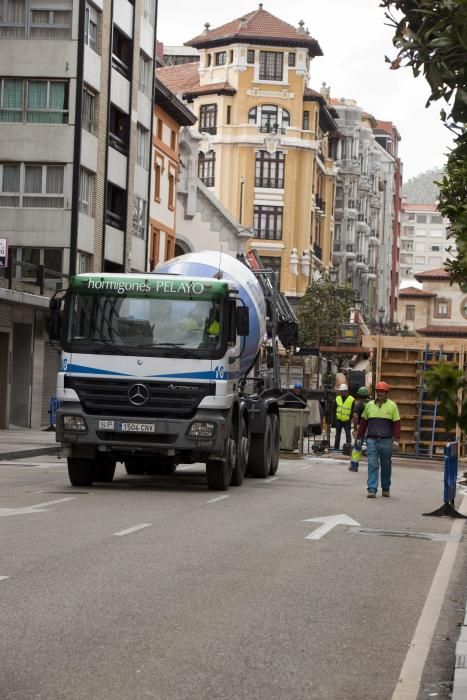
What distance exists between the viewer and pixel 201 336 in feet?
69.4

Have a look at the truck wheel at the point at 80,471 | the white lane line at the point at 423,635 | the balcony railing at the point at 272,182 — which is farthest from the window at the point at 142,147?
the white lane line at the point at 423,635

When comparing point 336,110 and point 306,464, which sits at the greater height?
point 336,110

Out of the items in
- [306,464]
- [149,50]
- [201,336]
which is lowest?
[306,464]

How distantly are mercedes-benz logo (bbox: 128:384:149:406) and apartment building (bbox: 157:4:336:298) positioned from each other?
243 feet

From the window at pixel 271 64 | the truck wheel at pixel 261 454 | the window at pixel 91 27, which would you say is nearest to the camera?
the truck wheel at pixel 261 454

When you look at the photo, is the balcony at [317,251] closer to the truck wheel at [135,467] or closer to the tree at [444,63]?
the truck wheel at [135,467]

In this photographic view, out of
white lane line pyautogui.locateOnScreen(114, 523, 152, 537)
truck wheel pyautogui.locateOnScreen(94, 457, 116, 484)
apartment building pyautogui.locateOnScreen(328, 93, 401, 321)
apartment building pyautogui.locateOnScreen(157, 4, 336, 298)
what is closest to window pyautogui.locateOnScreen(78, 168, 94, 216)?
truck wheel pyautogui.locateOnScreen(94, 457, 116, 484)

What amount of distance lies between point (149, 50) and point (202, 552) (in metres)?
45.1

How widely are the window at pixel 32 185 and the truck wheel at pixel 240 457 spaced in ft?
81.7

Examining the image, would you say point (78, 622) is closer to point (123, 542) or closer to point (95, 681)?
point (95, 681)

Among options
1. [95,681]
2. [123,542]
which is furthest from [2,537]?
[95,681]

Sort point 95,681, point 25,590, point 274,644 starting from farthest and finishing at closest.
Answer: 1. point 25,590
2. point 274,644
3. point 95,681

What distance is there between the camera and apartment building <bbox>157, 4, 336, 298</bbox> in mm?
96062

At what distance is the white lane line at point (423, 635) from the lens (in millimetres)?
7780
